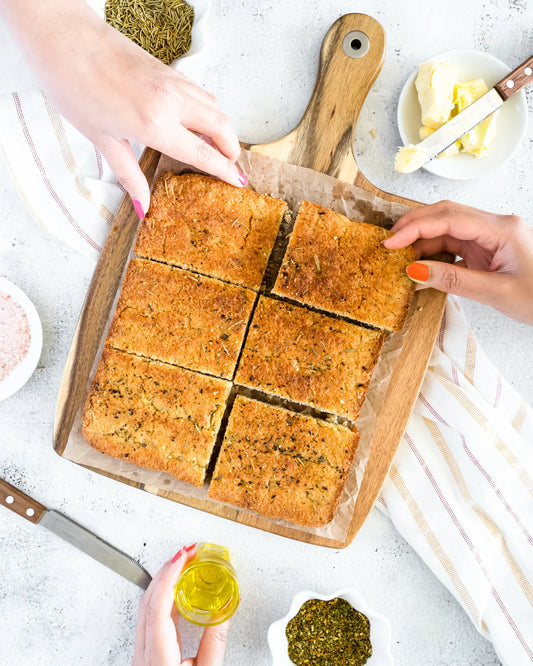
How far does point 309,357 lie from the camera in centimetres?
389

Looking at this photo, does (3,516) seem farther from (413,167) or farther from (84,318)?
(413,167)

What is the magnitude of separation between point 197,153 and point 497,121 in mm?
2135

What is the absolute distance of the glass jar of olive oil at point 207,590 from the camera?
404cm

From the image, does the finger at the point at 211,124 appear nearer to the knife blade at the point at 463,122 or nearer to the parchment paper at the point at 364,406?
the parchment paper at the point at 364,406

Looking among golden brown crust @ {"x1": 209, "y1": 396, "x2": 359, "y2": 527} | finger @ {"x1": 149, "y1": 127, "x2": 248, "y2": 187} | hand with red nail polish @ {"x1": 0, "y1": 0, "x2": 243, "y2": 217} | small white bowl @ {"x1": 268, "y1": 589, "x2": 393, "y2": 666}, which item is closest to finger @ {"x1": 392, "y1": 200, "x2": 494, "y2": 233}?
finger @ {"x1": 149, "y1": 127, "x2": 248, "y2": 187}

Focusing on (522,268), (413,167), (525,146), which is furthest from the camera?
(525,146)

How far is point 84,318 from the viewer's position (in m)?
4.10

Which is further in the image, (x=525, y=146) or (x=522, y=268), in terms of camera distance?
(x=525, y=146)

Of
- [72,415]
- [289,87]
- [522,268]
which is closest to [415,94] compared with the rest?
[289,87]

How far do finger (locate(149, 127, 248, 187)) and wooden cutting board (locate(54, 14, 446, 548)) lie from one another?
1.31 ft

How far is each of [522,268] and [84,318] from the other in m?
2.87

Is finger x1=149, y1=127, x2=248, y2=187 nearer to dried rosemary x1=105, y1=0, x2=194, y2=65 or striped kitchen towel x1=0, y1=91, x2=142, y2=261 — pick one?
striped kitchen towel x1=0, y1=91, x2=142, y2=261

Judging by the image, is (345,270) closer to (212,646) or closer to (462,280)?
(462,280)

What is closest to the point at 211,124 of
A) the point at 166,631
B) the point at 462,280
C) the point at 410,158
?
the point at 410,158
